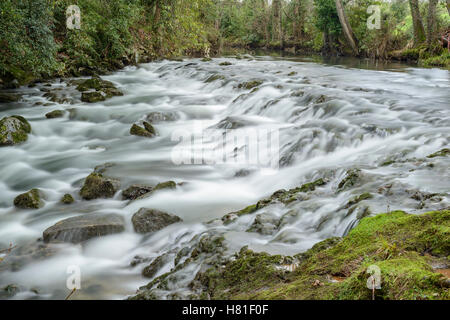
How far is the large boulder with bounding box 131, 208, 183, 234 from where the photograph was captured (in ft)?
15.4

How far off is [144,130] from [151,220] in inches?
191

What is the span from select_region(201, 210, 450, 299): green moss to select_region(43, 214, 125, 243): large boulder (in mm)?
2138

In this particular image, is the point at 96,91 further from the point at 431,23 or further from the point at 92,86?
the point at 431,23

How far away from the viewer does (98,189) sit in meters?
5.79

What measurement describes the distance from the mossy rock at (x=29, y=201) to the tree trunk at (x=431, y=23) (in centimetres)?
2010

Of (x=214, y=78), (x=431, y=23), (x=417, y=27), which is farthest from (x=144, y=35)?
(x=431, y=23)

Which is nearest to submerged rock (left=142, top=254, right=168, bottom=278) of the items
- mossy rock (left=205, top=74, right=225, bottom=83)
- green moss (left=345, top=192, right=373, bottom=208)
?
green moss (left=345, top=192, right=373, bottom=208)

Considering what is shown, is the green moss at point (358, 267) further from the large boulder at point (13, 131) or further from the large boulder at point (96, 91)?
the large boulder at point (96, 91)

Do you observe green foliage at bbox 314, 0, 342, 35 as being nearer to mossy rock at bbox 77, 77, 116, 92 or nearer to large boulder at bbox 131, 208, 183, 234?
mossy rock at bbox 77, 77, 116, 92

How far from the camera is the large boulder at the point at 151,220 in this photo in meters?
4.69

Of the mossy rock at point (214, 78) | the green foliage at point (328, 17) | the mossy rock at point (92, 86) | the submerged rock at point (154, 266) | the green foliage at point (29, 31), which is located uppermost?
the green foliage at point (328, 17)

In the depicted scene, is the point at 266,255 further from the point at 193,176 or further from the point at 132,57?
the point at 132,57

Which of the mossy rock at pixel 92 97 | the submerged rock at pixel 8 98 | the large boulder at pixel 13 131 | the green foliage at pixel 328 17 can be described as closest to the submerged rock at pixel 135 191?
the large boulder at pixel 13 131
